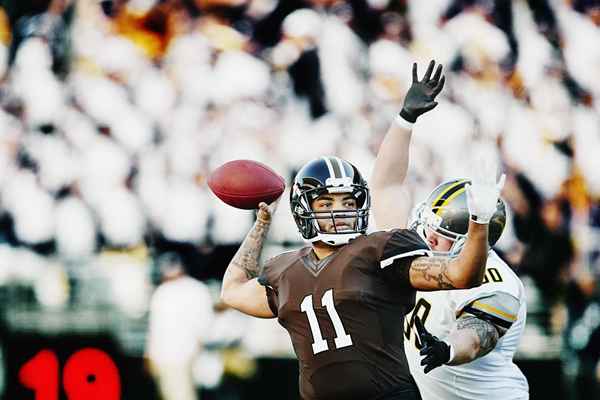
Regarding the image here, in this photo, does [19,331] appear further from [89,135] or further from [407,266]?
[407,266]

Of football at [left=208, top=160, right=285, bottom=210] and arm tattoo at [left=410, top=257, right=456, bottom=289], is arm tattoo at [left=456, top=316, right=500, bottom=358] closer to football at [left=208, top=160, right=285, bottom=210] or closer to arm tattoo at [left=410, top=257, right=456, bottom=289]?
arm tattoo at [left=410, top=257, right=456, bottom=289]

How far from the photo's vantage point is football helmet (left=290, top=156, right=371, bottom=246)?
3598 mm

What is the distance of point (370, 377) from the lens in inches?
137

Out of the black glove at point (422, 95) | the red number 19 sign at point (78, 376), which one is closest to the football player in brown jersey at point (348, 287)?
the black glove at point (422, 95)

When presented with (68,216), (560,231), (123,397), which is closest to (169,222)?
(68,216)

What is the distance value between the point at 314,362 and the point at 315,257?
13.2 inches

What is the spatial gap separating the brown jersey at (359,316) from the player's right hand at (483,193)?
31 centimetres

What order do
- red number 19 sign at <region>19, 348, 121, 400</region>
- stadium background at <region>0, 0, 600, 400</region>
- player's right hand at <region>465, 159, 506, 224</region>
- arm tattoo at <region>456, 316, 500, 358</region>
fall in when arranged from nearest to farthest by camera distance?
player's right hand at <region>465, 159, 506, 224</region>, arm tattoo at <region>456, 316, 500, 358</region>, stadium background at <region>0, 0, 600, 400</region>, red number 19 sign at <region>19, 348, 121, 400</region>

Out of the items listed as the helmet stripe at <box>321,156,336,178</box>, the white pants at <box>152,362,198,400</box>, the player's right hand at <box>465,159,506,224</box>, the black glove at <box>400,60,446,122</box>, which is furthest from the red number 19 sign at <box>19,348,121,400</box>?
the player's right hand at <box>465,159,506,224</box>

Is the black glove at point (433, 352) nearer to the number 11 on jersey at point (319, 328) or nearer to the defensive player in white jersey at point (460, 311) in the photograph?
the number 11 on jersey at point (319, 328)

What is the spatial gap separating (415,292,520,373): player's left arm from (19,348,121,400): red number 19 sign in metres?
4.11

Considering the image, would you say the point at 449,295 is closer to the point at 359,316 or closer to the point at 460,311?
the point at 460,311

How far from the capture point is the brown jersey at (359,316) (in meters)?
3.47

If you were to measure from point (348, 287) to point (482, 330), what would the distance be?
0.60m
